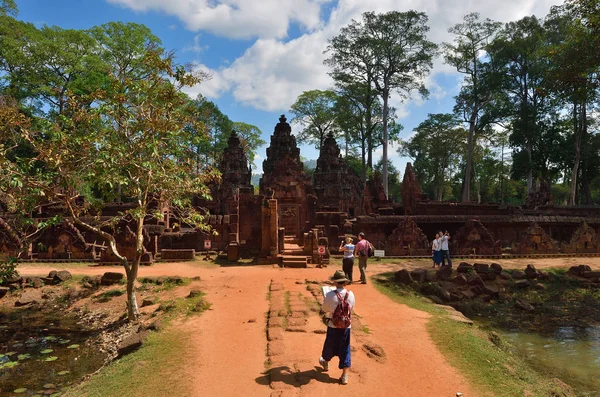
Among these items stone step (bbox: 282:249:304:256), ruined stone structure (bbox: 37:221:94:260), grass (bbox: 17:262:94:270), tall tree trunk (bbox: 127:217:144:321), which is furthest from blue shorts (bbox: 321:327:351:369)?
ruined stone structure (bbox: 37:221:94:260)

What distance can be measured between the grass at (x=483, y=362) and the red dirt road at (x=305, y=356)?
9.1 inches

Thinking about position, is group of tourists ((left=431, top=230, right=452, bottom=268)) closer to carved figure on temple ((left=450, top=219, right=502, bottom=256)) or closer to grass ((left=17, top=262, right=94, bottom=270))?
carved figure on temple ((left=450, top=219, right=502, bottom=256))

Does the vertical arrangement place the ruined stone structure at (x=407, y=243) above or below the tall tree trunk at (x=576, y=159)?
below

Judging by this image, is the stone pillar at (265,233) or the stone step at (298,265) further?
the stone pillar at (265,233)

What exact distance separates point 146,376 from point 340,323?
3.48m

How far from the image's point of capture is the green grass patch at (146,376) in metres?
5.71

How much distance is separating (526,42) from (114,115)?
3449 cm

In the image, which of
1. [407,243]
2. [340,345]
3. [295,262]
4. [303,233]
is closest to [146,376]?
[340,345]

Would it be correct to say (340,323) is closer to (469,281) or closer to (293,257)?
(469,281)

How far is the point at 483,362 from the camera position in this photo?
6.80 meters

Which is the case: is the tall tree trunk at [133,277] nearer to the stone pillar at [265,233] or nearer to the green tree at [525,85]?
the stone pillar at [265,233]

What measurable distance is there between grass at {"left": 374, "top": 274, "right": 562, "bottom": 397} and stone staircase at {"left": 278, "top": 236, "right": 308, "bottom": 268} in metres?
7.21

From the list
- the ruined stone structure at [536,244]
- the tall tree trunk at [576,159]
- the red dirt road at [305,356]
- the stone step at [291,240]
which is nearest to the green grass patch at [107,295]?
the red dirt road at [305,356]

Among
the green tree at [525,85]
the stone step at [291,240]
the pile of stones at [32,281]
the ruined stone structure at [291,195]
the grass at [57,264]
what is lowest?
the pile of stones at [32,281]
